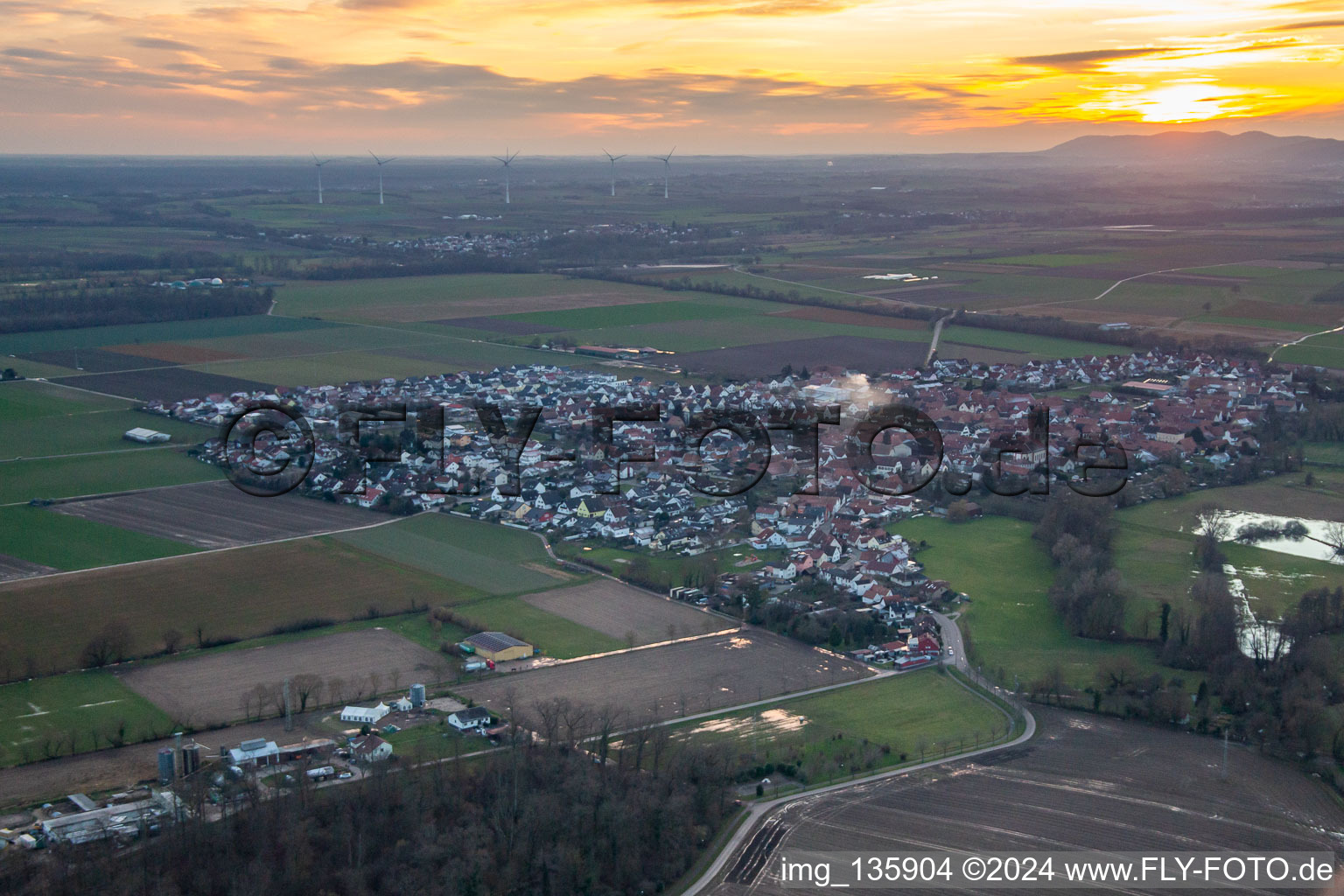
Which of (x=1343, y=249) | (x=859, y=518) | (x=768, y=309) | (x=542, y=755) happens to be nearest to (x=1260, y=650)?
(x=859, y=518)

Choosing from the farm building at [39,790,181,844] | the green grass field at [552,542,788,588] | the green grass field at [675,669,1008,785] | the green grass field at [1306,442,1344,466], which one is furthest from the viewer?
the green grass field at [1306,442,1344,466]

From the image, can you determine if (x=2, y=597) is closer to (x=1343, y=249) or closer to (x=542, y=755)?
(x=542, y=755)

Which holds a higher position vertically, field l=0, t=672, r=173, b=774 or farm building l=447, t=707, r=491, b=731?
farm building l=447, t=707, r=491, b=731

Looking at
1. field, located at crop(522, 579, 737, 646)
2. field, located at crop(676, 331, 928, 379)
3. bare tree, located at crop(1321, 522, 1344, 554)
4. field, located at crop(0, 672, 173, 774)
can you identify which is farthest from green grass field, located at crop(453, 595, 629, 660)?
field, located at crop(676, 331, 928, 379)

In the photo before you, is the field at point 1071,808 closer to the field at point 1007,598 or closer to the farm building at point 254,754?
the field at point 1007,598

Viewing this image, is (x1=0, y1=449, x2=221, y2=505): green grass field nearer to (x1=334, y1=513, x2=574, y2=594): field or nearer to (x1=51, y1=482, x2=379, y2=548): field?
(x1=51, y1=482, x2=379, y2=548): field

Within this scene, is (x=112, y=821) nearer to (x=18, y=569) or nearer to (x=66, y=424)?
(x=18, y=569)
